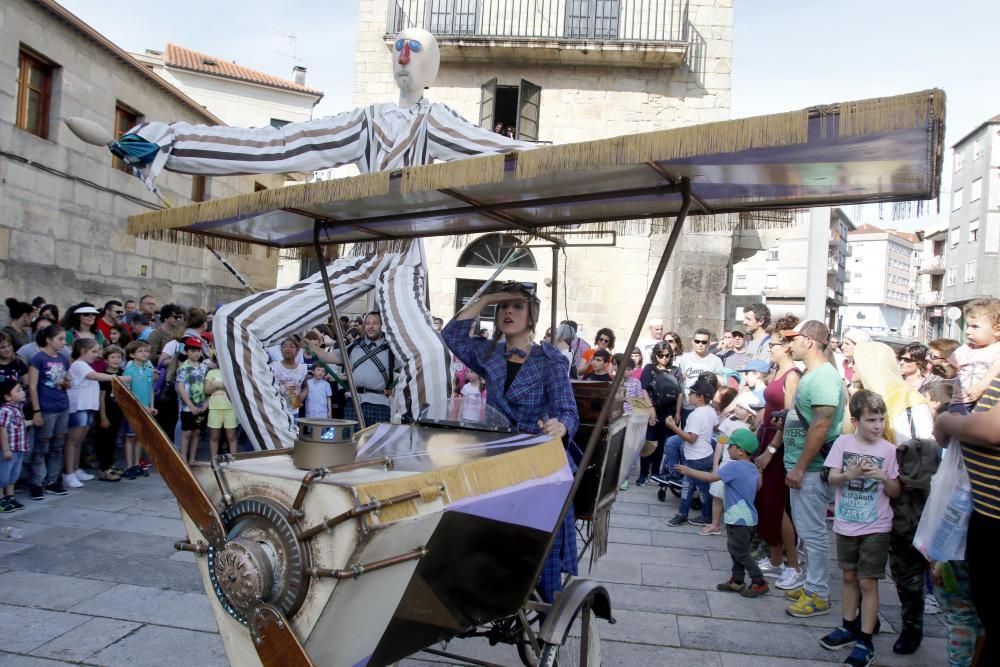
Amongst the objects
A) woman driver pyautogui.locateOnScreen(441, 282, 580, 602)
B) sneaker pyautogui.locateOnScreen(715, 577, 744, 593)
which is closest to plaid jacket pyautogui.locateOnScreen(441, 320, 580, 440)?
woman driver pyautogui.locateOnScreen(441, 282, 580, 602)

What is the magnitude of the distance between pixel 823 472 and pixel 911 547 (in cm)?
75

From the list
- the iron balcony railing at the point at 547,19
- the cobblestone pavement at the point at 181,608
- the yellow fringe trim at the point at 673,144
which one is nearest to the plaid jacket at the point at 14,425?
the cobblestone pavement at the point at 181,608

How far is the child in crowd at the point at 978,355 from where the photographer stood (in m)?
3.79

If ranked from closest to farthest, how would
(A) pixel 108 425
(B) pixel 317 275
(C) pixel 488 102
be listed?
(B) pixel 317 275 < (A) pixel 108 425 < (C) pixel 488 102

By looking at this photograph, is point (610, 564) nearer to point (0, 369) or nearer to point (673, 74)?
point (0, 369)

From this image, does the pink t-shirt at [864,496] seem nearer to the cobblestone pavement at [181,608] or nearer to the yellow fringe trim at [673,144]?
the cobblestone pavement at [181,608]

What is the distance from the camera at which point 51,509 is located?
256 inches

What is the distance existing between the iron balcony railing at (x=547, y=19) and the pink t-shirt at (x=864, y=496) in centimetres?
1310

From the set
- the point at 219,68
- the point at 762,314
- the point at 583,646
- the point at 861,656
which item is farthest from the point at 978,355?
the point at 219,68

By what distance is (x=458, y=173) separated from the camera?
8.25 feet

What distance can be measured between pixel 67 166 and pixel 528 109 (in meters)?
8.98

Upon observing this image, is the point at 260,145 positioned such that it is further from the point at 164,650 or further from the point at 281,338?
the point at 164,650

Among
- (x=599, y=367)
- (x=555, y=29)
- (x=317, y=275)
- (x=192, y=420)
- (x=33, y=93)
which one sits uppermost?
(x=555, y=29)

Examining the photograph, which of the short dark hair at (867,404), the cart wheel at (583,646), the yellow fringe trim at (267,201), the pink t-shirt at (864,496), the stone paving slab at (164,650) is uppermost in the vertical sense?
the yellow fringe trim at (267,201)
